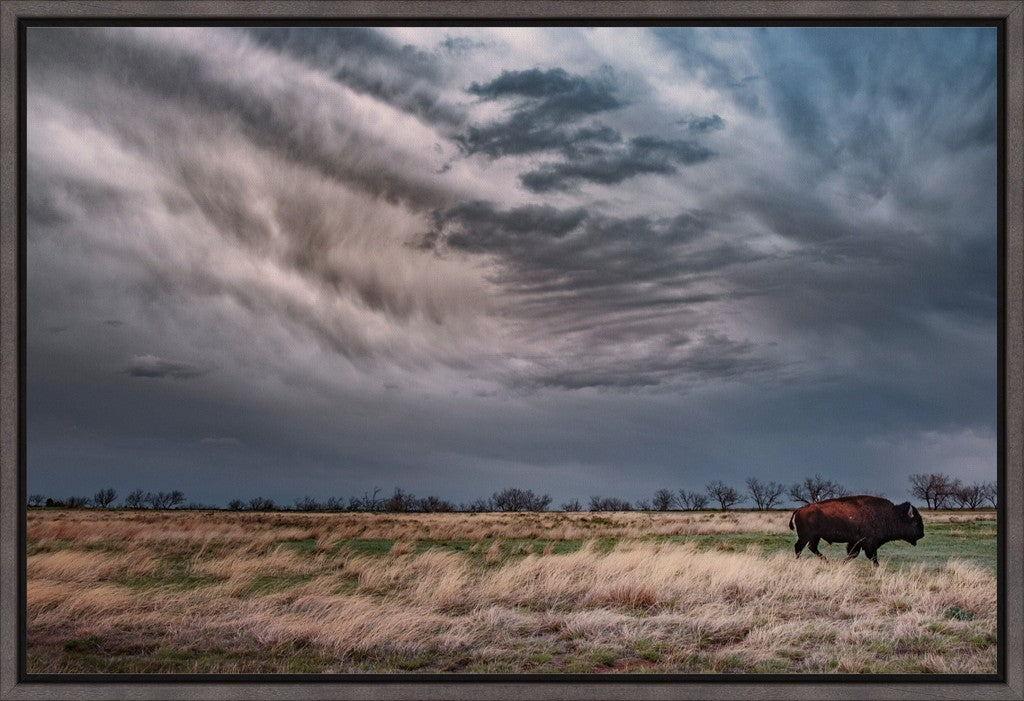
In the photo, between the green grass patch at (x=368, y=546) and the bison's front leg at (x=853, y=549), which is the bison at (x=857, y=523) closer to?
the bison's front leg at (x=853, y=549)

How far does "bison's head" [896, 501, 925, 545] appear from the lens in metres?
12.4

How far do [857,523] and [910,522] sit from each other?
90 centimetres

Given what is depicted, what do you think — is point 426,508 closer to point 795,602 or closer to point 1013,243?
point 795,602

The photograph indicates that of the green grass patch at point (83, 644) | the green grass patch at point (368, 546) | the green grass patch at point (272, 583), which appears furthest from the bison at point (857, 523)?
the green grass patch at point (83, 644)

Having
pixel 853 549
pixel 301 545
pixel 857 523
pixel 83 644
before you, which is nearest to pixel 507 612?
pixel 83 644

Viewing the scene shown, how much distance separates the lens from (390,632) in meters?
7.67

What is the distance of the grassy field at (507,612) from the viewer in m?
7.34

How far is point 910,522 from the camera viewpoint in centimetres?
1244

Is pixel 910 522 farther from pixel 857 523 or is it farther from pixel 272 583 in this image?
pixel 272 583

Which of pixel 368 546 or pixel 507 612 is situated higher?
pixel 507 612

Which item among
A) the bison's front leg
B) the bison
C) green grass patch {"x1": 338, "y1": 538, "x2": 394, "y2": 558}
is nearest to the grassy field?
the bison's front leg

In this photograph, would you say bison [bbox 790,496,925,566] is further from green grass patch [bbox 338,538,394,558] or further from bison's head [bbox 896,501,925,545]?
green grass patch [bbox 338,538,394,558]

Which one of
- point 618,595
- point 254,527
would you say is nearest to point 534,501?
point 254,527

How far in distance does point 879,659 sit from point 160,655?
720 cm
